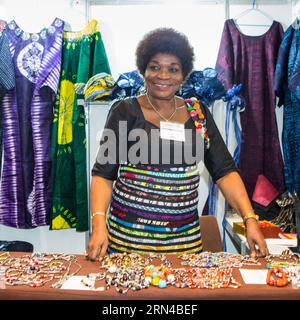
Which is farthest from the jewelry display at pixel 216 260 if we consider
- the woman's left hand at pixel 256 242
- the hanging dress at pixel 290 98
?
the hanging dress at pixel 290 98

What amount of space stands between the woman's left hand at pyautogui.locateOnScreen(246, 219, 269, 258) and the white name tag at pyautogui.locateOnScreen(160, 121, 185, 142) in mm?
451

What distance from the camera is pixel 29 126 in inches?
112

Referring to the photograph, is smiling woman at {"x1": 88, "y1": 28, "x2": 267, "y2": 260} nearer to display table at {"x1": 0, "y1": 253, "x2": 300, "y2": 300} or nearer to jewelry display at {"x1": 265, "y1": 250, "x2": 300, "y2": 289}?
jewelry display at {"x1": 265, "y1": 250, "x2": 300, "y2": 289}

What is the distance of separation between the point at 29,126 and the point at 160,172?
5.52ft

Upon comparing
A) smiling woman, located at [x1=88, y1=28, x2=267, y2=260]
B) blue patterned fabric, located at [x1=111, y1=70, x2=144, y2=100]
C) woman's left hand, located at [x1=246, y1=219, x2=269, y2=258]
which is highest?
blue patterned fabric, located at [x1=111, y1=70, x2=144, y2=100]

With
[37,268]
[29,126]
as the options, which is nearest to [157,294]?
[37,268]

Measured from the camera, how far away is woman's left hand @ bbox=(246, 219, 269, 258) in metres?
1.40

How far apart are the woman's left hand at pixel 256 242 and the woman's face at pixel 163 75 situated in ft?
2.11

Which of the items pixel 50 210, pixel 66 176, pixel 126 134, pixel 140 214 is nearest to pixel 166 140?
pixel 126 134

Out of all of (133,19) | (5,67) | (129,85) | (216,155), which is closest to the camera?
(216,155)

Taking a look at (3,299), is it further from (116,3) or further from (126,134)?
(116,3)

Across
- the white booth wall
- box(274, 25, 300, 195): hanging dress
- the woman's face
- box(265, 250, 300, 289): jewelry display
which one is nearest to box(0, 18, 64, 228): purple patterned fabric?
the white booth wall

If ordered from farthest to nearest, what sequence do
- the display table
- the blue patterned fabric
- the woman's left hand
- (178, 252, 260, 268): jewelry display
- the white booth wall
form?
1. the white booth wall
2. the blue patterned fabric
3. the woman's left hand
4. (178, 252, 260, 268): jewelry display
5. the display table

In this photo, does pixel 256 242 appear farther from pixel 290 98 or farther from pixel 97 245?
pixel 290 98
